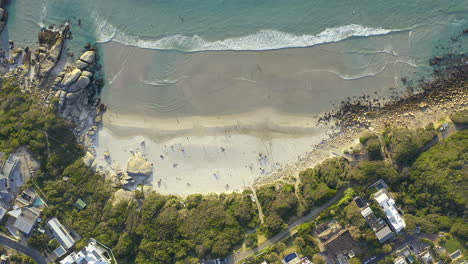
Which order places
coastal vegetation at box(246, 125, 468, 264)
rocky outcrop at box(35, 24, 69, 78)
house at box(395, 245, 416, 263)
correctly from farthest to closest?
1. rocky outcrop at box(35, 24, 69, 78)
2. house at box(395, 245, 416, 263)
3. coastal vegetation at box(246, 125, 468, 264)

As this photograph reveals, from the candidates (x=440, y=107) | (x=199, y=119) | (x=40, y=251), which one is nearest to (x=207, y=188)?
(x=199, y=119)

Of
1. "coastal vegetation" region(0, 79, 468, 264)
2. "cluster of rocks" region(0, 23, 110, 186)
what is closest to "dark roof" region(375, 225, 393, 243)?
"coastal vegetation" region(0, 79, 468, 264)

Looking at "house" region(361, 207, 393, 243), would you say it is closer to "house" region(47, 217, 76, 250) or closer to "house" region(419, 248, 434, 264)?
"house" region(419, 248, 434, 264)

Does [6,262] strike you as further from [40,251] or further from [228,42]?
[228,42]

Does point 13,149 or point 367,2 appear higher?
point 13,149

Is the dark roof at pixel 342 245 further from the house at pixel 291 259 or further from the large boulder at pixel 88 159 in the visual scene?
the large boulder at pixel 88 159

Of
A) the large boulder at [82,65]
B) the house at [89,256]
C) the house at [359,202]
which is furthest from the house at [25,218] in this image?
the house at [359,202]
